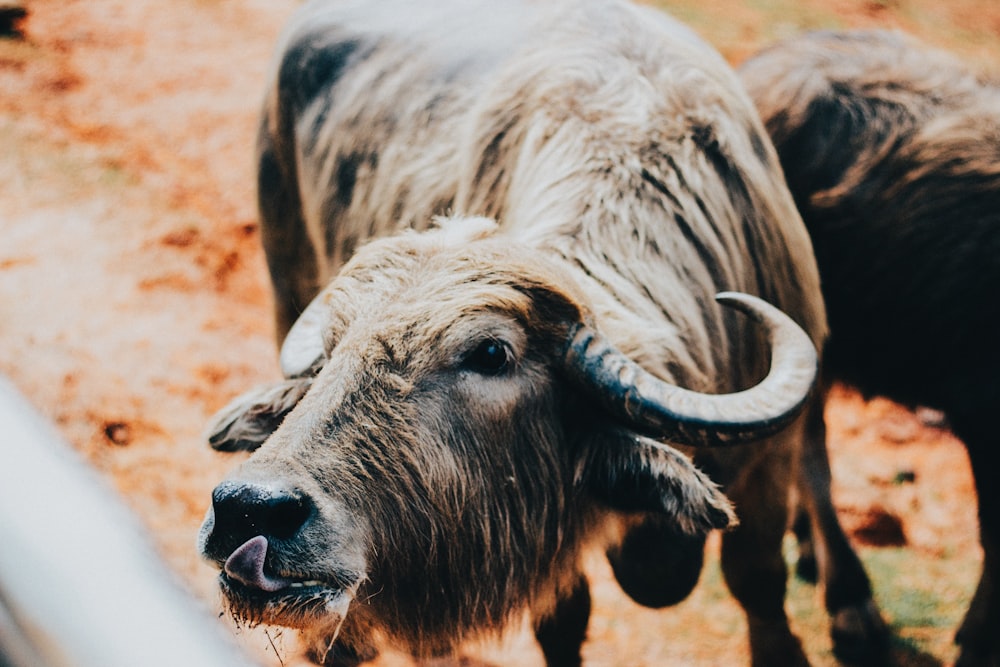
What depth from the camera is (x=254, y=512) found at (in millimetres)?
1891

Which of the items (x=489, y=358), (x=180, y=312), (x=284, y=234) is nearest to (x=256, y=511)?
(x=489, y=358)

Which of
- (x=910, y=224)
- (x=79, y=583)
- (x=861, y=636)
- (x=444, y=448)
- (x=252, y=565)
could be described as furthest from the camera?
(x=861, y=636)

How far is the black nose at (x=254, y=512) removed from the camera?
6.19ft

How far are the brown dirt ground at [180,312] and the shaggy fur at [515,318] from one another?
462 mm

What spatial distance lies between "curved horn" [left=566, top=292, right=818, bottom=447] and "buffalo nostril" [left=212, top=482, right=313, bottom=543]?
0.88m

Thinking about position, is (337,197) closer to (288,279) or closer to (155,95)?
(288,279)

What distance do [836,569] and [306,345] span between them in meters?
3.42

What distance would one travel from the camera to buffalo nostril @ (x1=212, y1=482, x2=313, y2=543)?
6.19 ft

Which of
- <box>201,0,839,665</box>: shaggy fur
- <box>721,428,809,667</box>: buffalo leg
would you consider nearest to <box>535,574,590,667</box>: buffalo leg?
<box>201,0,839,665</box>: shaggy fur

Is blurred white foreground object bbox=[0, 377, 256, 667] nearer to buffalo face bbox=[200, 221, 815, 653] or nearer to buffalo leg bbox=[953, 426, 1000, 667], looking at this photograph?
buffalo face bbox=[200, 221, 815, 653]

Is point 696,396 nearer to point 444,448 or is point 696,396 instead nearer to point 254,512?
point 444,448

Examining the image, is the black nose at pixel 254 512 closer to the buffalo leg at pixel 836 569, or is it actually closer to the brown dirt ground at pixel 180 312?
the brown dirt ground at pixel 180 312

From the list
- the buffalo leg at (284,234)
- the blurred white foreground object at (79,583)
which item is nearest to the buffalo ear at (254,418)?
the blurred white foreground object at (79,583)

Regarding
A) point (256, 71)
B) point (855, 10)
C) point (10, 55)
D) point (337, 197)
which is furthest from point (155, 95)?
point (855, 10)
